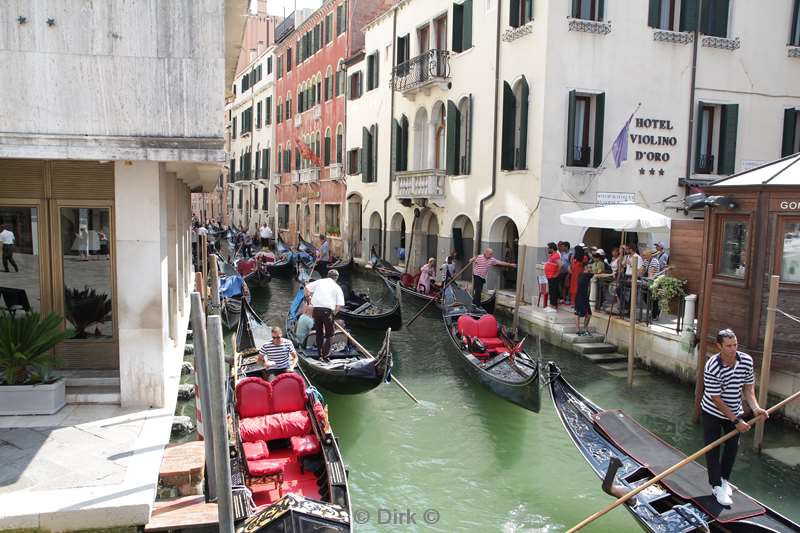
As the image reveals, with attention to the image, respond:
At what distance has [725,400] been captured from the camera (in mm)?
4906

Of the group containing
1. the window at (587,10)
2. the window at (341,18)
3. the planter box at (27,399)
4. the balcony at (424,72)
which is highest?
the window at (341,18)

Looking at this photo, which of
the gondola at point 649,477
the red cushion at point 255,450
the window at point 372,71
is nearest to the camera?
the gondola at point 649,477

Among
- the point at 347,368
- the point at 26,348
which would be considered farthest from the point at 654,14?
the point at 26,348

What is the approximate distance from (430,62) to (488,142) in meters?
2.97

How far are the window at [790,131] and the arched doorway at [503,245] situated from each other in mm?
5344

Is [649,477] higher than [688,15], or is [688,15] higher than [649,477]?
[688,15]

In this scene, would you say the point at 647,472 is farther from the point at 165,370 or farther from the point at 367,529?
the point at 165,370

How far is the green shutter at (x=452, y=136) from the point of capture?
15594 mm

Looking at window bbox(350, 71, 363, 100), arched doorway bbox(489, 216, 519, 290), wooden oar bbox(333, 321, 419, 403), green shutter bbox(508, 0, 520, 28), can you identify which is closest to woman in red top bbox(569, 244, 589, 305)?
arched doorway bbox(489, 216, 519, 290)

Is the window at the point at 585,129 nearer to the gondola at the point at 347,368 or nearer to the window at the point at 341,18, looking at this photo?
the gondola at the point at 347,368

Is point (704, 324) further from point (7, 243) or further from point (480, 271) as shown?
point (7, 243)

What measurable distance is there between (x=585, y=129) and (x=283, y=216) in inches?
786

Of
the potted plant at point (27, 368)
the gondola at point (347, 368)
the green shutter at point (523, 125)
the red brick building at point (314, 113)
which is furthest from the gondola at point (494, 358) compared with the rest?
the red brick building at point (314, 113)

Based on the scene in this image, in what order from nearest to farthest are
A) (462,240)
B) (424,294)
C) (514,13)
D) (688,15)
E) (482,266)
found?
1. (482,266)
2. (688,15)
3. (514,13)
4. (424,294)
5. (462,240)
